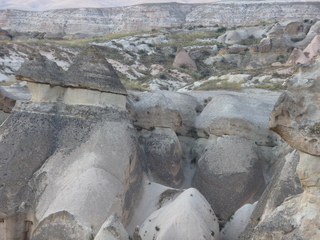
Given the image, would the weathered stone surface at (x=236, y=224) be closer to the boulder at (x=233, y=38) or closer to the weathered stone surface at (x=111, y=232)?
the weathered stone surface at (x=111, y=232)

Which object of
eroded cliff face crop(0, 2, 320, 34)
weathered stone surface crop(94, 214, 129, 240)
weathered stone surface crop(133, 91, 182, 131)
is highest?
weathered stone surface crop(94, 214, 129, 240)

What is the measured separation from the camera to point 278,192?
6.00m

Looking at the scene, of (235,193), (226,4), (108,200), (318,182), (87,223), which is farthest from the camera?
(226,4)

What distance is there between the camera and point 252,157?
8734 mm

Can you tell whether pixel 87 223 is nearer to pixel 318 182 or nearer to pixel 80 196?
pixel 80 196

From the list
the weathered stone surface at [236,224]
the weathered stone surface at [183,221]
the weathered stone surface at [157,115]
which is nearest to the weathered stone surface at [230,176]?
the weathered stone surface at [236,224]

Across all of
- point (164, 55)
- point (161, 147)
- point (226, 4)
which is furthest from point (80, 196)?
point (226, 4)

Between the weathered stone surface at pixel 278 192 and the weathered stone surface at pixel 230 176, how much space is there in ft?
6.56

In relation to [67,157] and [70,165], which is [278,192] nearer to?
[70,165]

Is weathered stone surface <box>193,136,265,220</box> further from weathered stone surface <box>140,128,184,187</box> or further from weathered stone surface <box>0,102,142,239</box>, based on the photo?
weathered stone surface <box>0,102,142,239</box>

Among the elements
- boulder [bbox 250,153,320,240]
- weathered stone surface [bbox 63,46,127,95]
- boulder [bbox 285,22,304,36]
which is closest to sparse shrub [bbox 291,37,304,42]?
boulder [bbox 285,22,304,36]

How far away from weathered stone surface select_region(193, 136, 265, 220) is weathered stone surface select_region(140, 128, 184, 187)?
48 centimetres

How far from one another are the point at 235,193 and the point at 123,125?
8.68 ft

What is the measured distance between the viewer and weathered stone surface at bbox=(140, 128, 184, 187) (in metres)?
8.80
